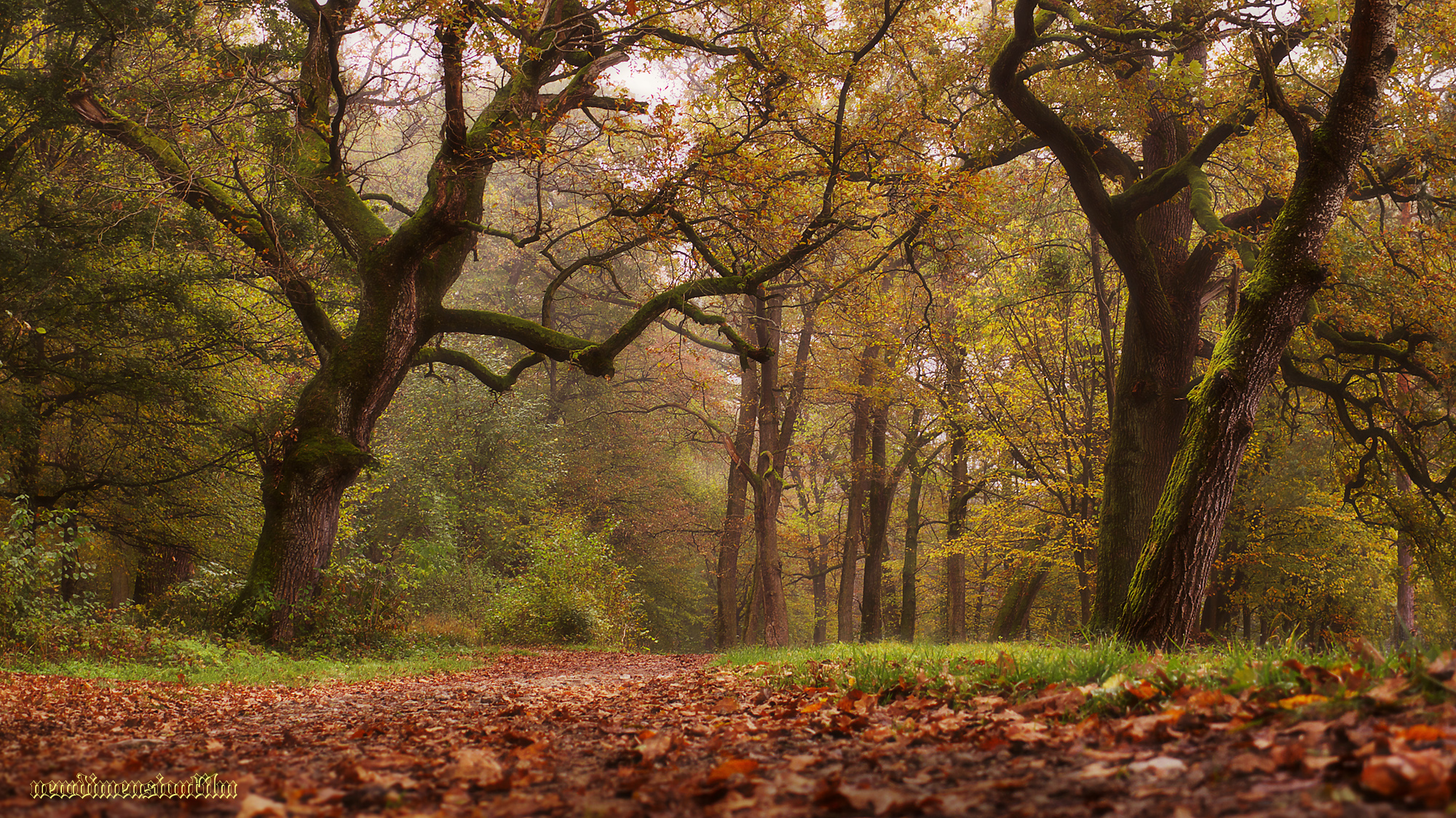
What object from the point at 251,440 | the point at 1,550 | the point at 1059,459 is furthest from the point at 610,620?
the point at 1,550

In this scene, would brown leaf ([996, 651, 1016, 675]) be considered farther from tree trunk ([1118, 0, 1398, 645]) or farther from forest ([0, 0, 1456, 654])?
tree trunk ([1118, 0, 1398, 645])

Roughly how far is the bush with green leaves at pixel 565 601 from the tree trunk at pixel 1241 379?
46.5 feet

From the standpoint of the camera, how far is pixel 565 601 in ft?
58.3

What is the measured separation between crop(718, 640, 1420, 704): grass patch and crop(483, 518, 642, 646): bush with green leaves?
13.2m

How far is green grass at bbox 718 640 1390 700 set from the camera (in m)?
3.17

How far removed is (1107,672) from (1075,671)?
157 mm

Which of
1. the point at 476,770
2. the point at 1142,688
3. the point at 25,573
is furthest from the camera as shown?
the point at 25,573

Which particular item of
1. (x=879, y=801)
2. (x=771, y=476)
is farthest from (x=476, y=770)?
(x=771, y=476)

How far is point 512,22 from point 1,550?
25.9ft

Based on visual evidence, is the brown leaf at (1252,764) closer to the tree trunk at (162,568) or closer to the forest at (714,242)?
the forest at (714,242)

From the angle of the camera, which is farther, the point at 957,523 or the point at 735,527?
the point at 957,523

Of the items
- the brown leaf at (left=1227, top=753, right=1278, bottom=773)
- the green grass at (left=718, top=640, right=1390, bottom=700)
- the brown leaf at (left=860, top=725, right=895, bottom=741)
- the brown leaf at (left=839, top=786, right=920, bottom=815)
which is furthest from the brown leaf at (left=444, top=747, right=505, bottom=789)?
the brown leaf at (left=1227, top=753, right=1278, bottom=773)

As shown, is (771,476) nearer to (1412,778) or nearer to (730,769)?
(730,769)

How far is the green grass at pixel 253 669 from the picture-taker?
24.6 feet
